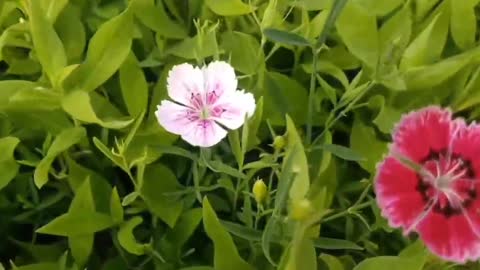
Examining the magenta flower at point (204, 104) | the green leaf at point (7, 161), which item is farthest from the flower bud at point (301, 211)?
the green leaf at point (7, 161)

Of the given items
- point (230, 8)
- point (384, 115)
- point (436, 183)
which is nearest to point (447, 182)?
point (436, 183)

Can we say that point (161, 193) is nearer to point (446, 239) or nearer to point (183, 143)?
point (183, 143)

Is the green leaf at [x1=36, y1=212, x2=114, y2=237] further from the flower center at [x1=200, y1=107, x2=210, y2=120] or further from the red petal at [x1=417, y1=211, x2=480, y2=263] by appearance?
the red petal at [x1=417, y1=211, x2=480, y2=263]

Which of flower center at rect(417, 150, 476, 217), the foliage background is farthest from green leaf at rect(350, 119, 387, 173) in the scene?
flower center at rect(417, 150, 476, 217)

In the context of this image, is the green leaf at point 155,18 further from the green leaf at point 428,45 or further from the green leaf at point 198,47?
the green leaf at point 428,45

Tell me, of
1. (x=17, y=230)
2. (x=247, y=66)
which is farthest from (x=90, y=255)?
(x=247, y=66)

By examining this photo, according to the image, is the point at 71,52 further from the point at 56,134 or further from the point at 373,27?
the point at 373,27
